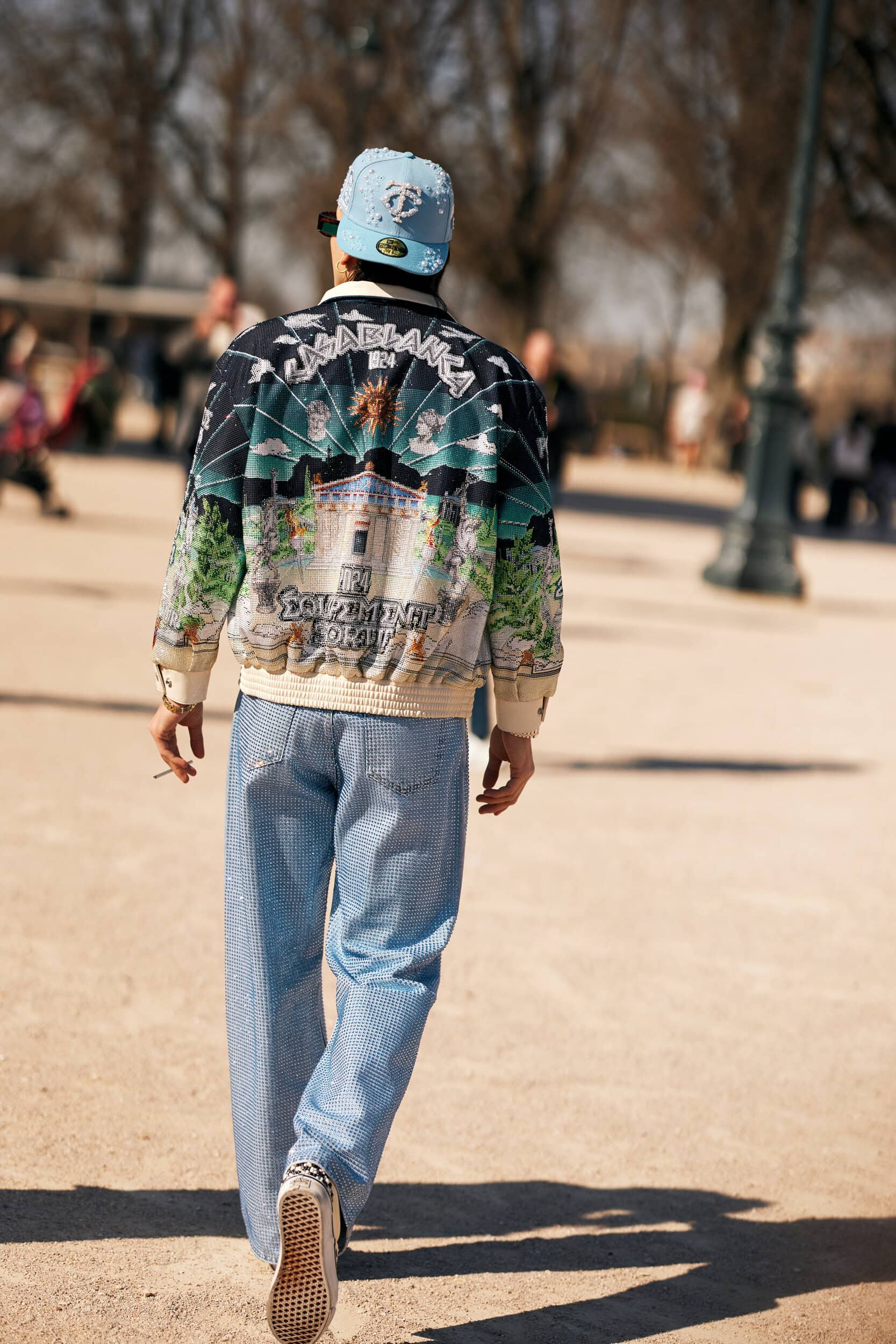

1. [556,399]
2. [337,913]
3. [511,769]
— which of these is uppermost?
[556,399]

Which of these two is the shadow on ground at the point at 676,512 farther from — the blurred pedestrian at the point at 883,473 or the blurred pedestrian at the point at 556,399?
the blurred pedestrian at the point at 556,399

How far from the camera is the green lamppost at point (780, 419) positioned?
14.0m

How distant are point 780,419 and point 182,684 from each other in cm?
1230

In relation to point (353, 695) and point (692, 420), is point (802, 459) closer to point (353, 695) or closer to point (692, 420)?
point (692, 420)

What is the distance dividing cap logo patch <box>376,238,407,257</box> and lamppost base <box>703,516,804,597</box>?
40.1 ft

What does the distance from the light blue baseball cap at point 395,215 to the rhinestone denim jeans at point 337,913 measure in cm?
75

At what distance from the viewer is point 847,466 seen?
24.8 m

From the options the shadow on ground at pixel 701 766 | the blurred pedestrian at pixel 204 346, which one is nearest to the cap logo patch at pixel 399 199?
the shadow on ground at pixel 701 766

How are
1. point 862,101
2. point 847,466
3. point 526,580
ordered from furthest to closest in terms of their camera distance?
1. point 847,466
2. point 862,101
3. point 526,580

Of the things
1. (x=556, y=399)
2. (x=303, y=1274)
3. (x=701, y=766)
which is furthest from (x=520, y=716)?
(x=556, y=399)

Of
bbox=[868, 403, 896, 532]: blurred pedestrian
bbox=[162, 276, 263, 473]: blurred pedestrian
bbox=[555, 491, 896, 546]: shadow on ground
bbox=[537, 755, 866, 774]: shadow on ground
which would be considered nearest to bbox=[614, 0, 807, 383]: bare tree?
bbox=[868, 403, 896, 532]: blurred pedestrian

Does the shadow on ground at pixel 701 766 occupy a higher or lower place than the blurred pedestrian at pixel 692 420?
lower

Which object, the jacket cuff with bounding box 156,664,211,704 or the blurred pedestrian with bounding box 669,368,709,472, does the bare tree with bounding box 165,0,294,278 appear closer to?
the blurred pedestrian with bounding box 669,368,709,472

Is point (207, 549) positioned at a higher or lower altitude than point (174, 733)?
higher
